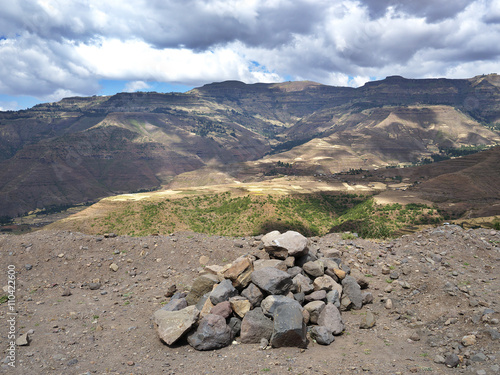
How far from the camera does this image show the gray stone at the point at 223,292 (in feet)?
48.1

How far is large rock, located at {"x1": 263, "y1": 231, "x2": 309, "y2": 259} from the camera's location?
1802cm

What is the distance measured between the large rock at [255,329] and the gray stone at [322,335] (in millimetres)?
2056

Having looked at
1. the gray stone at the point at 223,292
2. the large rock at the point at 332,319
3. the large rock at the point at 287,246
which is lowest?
the large rock at the point at 332,319

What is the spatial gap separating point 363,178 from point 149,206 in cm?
10104

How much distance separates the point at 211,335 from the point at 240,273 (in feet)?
12.2

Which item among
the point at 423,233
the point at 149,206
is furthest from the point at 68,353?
the point at 149,206

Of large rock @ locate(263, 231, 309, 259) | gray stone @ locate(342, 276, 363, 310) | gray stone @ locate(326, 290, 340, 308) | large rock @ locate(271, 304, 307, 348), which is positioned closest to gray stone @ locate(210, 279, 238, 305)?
large rock @ locate(271, 304, 307, 348)

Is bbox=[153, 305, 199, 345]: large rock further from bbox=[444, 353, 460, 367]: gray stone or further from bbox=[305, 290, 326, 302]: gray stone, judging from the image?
bbox=[444, 353, 460, 367]: gray stone

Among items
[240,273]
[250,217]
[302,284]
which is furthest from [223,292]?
[250,217]

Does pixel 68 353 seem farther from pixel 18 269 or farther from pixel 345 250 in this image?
pixel 345 250

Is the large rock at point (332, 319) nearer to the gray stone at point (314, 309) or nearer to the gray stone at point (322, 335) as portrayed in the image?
the gray stone at point (314, 309)

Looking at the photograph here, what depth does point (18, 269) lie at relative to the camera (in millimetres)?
19516

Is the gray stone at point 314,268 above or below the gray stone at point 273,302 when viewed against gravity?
above

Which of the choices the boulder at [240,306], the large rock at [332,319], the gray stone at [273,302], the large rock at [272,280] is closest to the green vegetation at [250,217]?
the large rock at [332,319]
